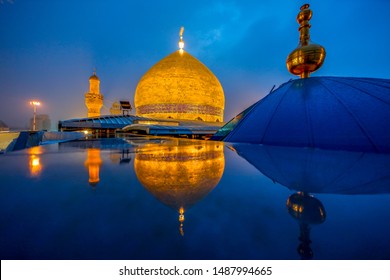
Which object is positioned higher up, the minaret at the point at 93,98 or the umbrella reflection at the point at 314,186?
the minaret at the point at 93,98

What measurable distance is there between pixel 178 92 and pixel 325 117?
21.7 m

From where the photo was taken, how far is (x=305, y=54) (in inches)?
273

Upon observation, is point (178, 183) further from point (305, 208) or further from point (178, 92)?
point (178, 92)

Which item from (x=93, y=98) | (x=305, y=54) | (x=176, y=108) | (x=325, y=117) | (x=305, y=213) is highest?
(x=93, y=98)

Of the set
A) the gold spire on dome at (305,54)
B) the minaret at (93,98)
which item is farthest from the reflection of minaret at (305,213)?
the minaret at (93,98)

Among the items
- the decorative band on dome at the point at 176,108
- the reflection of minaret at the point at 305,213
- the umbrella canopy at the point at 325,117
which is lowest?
the reflection of minaret at the point at 305,213

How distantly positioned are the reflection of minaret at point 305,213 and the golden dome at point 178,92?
78.3 feet

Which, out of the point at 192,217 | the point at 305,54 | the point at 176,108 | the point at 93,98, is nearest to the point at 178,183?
the point at 192,217

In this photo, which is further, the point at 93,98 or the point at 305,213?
the point at 93,98

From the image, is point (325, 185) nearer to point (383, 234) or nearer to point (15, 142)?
point (383, 234)

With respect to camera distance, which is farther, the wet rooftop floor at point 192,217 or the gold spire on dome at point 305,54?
the gold spire on dome at point 305,54

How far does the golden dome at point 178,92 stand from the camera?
2489 centimetres

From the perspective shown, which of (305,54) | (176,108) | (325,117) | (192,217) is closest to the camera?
→ (192,217)

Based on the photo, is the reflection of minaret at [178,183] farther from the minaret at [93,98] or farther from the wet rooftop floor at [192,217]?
the minaret at [93,98]
